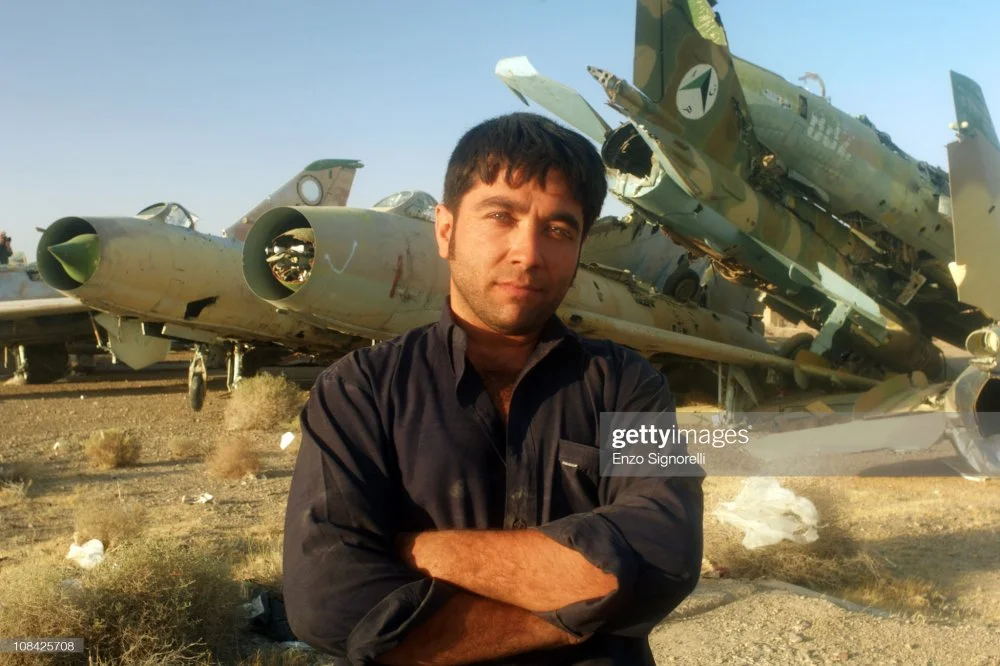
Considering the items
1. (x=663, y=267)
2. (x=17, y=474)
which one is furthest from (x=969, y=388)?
(x=17, y=474)

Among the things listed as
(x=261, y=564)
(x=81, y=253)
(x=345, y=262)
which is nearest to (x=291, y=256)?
(x=345, y=262)

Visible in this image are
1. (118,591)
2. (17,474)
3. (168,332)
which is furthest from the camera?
(168,332)

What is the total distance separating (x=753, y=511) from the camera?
17.5 ft

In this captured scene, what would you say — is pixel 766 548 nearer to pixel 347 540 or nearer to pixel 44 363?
pixel 347 540

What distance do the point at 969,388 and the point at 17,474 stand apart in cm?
849

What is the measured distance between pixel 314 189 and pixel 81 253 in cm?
472

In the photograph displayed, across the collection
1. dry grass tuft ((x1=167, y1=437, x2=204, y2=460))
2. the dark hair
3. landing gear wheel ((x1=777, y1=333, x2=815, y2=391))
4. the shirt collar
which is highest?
the dark hair

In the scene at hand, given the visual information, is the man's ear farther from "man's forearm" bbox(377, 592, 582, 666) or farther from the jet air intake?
the jet air intake

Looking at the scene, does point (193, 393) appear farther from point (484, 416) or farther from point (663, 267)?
point (484, 416)

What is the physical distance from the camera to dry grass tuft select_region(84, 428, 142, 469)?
25.1 ft

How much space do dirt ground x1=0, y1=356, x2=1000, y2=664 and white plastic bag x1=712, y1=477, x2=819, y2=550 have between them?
86 millimetres

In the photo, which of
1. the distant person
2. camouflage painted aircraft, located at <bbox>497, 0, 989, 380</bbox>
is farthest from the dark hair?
the distant person

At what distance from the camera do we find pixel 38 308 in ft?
42.8

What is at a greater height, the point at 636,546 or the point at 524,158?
the point at 524,158
